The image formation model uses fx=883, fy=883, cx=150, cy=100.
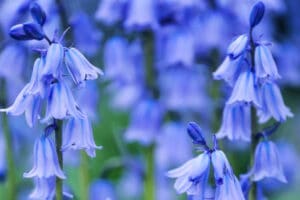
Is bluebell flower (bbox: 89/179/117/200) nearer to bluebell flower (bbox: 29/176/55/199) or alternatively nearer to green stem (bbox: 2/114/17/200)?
green stem (bbox: 2/114/17/200)

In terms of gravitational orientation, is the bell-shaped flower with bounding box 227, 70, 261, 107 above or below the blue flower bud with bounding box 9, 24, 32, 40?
below

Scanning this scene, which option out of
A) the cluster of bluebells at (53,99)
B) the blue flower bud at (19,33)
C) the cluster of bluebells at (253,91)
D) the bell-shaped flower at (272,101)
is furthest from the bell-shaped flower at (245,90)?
the blue flower bud at (19,33)

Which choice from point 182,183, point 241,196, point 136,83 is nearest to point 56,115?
point 182,183

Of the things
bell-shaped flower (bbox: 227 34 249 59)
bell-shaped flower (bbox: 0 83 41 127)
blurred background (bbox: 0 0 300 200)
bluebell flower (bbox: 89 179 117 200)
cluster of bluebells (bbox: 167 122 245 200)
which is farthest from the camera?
blurred background (bbox: 0 0 300 200)

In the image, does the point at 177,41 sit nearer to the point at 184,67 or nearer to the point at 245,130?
the point at 184,67

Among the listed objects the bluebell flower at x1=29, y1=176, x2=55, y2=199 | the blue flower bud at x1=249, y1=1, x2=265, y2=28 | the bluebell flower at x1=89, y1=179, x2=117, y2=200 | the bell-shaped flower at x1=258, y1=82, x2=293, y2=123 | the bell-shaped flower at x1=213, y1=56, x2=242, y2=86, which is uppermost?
the blue flower bud at x1=249, y1=1, x2=265, y2=28

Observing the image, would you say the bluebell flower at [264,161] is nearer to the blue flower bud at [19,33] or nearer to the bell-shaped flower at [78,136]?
the bell-shaped flower at [78,136]

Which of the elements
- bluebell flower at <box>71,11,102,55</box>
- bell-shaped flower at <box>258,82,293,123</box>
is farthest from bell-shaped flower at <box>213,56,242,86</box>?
bluebell flower at <box>71,11,102,55</box>
